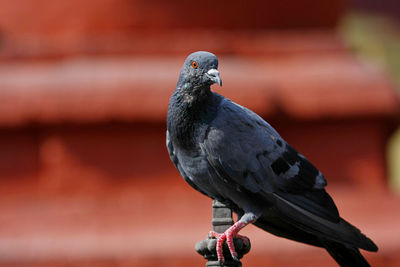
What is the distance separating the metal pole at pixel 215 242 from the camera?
312 cm

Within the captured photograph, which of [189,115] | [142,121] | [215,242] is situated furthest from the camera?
[142,121]

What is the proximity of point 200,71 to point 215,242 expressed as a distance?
71 cm

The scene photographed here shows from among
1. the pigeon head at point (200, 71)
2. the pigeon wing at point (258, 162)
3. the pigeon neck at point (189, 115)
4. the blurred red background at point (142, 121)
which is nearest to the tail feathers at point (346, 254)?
the pigeon wing at point (258, 162)

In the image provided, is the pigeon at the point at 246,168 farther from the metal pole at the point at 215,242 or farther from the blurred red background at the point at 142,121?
the blurred red background at the point at 142,121

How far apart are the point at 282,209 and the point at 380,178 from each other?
395 cm

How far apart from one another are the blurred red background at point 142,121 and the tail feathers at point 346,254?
8.87 feet

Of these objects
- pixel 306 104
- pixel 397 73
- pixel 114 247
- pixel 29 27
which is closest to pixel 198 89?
pixel 114 247

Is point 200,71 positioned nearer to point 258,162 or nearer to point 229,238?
point 258,162

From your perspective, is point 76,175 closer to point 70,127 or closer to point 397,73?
point 70,127

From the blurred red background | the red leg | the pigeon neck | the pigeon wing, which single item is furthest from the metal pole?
the blurred red background

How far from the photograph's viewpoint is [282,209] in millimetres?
3271

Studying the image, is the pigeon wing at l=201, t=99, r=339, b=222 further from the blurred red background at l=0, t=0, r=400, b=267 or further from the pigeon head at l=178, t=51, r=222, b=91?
the blurred red background at l=0, t=0, r=400, b=267

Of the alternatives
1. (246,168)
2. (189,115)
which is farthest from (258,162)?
(189,115)

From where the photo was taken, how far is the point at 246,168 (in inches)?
130
